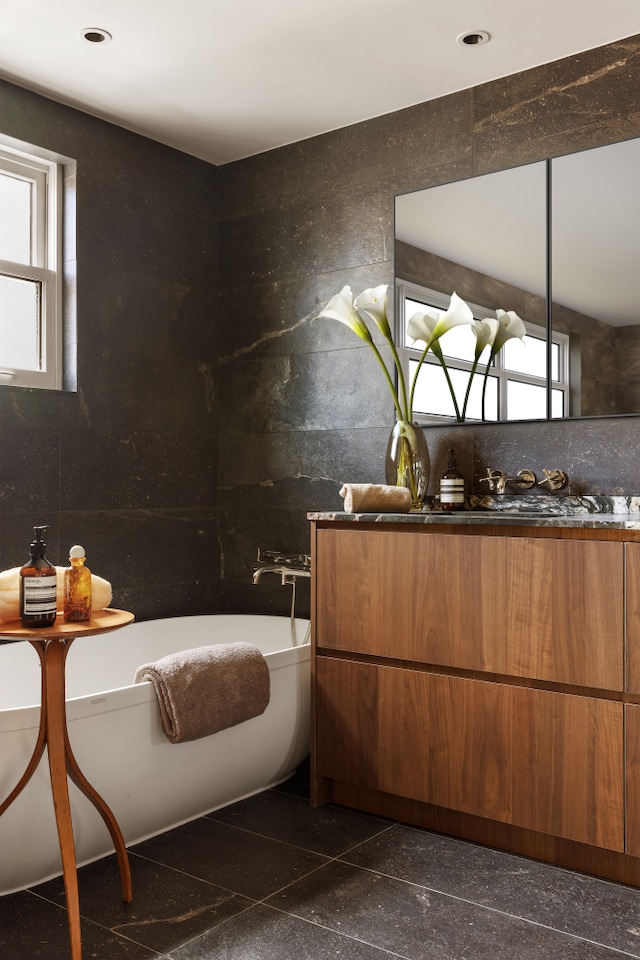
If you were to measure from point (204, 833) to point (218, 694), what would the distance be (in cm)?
39

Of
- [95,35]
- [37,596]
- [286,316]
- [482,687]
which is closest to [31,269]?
[95,35]

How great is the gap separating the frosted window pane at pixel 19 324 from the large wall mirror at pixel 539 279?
4.23 ft

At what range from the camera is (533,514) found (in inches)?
92.8

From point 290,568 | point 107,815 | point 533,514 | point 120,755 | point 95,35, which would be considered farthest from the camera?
point 290,568

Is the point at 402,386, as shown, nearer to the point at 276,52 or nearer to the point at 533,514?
the point at 533,514

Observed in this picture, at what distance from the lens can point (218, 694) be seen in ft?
7.08

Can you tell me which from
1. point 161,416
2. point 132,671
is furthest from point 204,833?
point 161,416

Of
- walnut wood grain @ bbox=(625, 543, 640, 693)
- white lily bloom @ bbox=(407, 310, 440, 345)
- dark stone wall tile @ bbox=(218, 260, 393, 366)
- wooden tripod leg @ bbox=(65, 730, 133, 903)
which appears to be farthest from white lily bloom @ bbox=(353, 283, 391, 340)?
wooden tripod leg @ bbox=(65, 730, 133, 903)

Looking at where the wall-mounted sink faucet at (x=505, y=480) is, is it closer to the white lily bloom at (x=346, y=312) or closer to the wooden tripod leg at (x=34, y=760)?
the white lily bloom at (x=346, y=312)

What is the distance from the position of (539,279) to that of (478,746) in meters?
1.42

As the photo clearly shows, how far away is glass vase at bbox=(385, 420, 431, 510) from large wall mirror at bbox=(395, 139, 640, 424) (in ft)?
0.56

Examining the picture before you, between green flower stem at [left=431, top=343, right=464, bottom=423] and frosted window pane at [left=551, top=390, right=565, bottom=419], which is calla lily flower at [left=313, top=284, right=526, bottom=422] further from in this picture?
frosted window pane at [left=551, top=390, right=565, bottom=419]

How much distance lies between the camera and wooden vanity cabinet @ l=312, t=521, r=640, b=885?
6.34 feet

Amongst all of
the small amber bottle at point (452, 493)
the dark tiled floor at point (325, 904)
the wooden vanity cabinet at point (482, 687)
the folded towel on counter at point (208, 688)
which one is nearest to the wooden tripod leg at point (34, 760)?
the dark tiled floor at point (325, 904)
